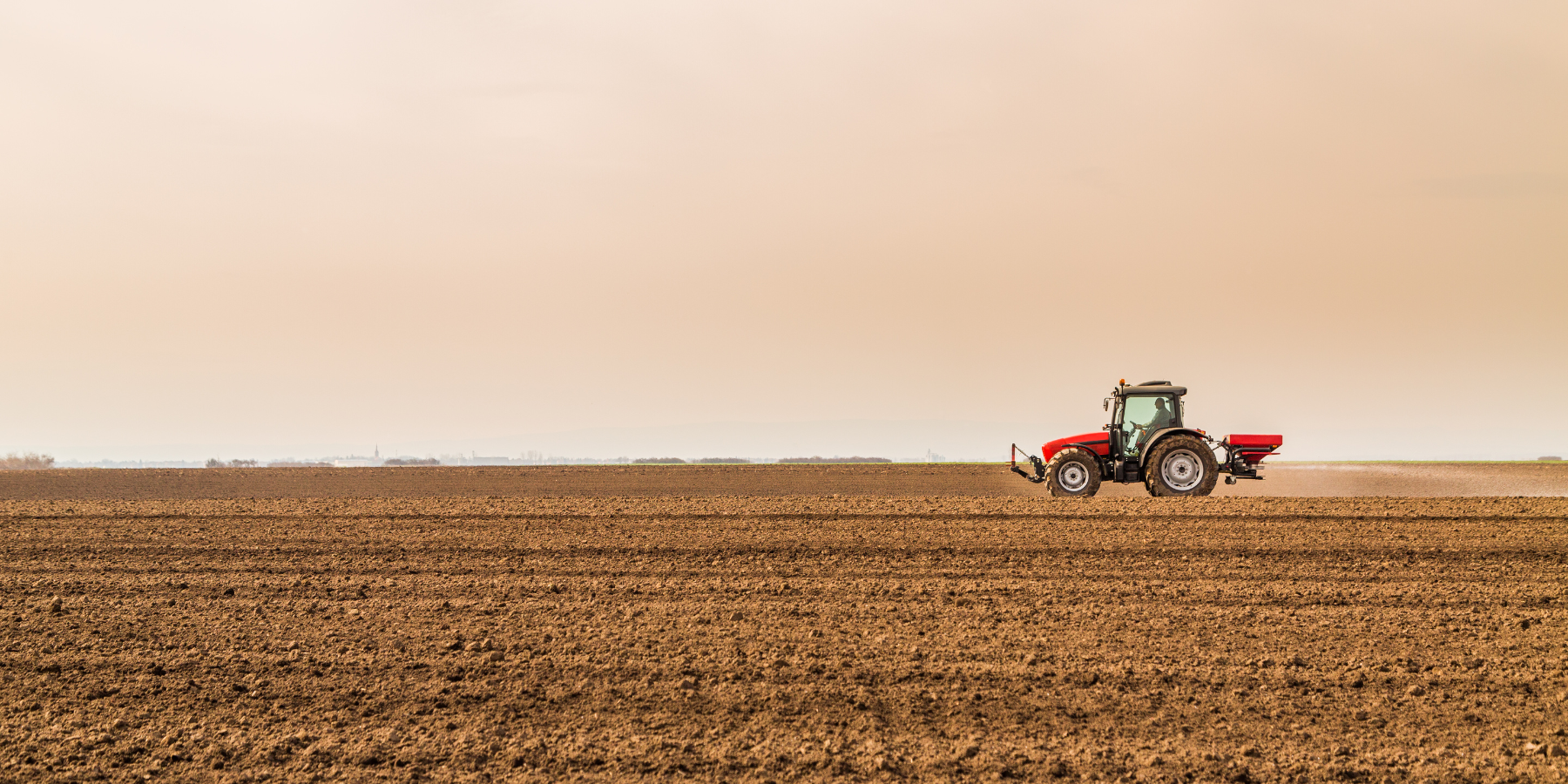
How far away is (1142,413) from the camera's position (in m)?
15.3

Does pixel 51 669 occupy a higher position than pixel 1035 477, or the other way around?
pixel 1035 477

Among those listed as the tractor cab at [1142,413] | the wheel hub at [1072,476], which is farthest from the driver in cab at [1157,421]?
the wheel hub at [1072,476]

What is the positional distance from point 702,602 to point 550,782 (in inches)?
136

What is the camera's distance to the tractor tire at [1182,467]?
14984mm

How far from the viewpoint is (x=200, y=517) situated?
14047 millimetres

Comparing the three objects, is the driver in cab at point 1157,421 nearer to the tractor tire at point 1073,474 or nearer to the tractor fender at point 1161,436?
the tractor fender at point 1161,436

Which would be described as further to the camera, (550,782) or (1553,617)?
(1553,617)

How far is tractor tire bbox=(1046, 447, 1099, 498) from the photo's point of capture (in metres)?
15.3

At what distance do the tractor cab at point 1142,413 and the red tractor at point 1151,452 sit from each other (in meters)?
0.01

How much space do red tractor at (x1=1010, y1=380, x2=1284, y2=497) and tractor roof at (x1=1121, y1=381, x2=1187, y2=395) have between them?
13mm

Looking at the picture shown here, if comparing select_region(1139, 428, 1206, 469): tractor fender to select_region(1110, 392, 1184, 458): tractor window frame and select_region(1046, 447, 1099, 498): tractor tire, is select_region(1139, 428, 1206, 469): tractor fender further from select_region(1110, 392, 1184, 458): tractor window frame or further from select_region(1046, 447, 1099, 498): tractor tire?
select_region(1046, 447, 1099, 498): tractor tire

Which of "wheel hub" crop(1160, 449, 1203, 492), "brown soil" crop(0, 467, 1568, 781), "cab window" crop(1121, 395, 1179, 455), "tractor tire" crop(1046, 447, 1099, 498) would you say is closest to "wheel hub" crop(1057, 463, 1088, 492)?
"tractor tire" crop(1046, 447, 1099, 498)

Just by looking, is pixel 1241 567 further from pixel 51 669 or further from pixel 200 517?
pixel 200 517

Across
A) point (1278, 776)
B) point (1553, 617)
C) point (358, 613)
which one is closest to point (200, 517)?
point (358, 613)
